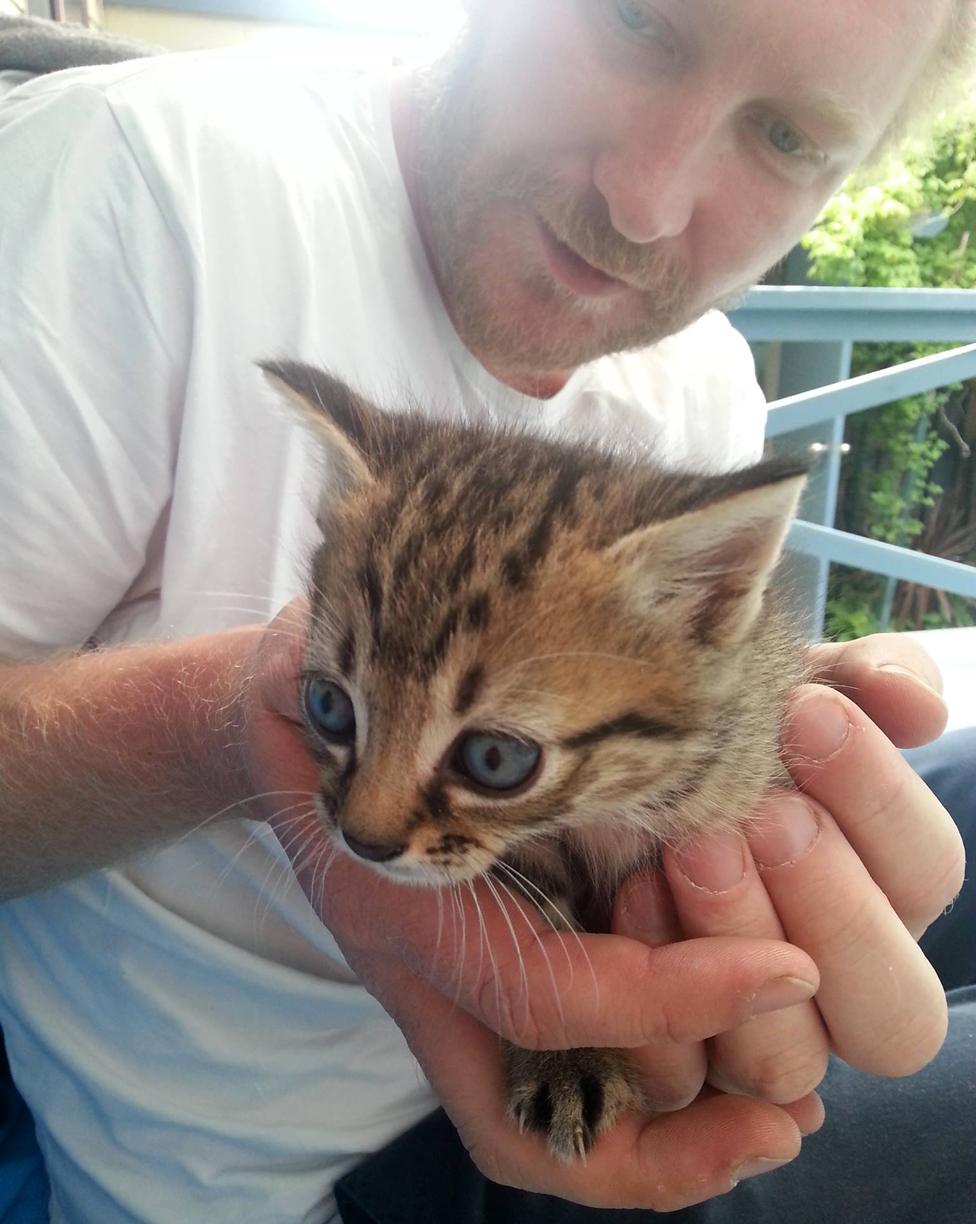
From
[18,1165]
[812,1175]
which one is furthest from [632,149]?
[18,1165]

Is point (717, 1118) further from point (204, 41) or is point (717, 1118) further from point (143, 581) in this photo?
point (204, 41)

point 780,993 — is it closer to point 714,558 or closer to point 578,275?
point 714,558

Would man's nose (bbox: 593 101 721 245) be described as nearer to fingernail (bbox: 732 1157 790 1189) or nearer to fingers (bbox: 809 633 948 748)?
fingers (bbox: 809 633 948 748)

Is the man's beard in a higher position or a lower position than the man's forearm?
higher

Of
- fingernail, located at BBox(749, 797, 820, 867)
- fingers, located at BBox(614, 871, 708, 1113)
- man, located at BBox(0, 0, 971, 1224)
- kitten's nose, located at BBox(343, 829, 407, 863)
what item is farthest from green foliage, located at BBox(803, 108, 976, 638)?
kitten's nose, located at BBox(343, 829, 407, 863)

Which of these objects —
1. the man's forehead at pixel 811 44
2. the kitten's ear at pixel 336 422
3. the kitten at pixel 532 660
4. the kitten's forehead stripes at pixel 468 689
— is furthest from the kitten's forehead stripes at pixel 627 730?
the man's forehead at pixel 811 44

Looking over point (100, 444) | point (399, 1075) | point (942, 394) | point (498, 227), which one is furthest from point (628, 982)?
point (942, 394)

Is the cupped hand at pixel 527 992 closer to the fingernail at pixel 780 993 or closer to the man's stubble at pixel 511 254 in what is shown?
the fingernail at pixel 780 993
